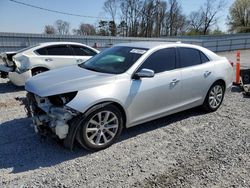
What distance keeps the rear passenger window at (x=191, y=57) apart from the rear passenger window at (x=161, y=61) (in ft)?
0.76

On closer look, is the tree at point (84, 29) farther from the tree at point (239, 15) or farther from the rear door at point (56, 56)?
the rear door at point (56, 56)

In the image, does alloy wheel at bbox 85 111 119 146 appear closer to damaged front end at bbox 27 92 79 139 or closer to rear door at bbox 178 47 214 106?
damaged front end at bbox 27 92 79 139

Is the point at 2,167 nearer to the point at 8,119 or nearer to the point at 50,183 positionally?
the point at 50,183

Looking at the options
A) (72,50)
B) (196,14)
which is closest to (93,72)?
(72,50)

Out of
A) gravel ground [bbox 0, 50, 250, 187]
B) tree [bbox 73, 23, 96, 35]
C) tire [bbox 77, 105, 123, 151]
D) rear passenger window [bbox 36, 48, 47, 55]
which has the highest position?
tree [bbox 73, 23, 96, 35]

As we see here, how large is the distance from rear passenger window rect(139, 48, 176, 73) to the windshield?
0.61ft

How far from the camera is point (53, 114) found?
351 cm

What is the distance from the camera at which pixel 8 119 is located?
16.3 ft

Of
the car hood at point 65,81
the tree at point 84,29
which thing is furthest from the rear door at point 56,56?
the tree at point 84,29

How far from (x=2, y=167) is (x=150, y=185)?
1.98 m

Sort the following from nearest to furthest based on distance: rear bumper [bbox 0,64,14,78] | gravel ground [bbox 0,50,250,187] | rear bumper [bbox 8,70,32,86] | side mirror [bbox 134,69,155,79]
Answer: gravel ground [bbox 0,50,250,187] → side mirror [bbox 134,69,155,79] → rear bumper [bbox 8,70,32,86] → rear bumper [bbox 0,64,14,78]

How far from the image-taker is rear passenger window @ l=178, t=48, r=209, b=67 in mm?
4812

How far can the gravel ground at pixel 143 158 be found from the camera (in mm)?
3078

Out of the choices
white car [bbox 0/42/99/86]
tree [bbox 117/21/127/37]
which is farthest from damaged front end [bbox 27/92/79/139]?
tree [bbox 117/21/127/37]
